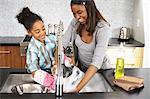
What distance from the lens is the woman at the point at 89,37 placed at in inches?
61.5

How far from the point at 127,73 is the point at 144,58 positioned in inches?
43.2

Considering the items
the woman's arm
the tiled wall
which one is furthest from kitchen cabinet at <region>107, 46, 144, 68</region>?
the woman's arm

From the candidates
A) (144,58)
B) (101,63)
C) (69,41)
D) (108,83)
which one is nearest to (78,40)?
(69,41)

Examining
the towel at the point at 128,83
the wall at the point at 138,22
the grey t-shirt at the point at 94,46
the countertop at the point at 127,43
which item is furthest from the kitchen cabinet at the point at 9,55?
the towel at the point at 128,83

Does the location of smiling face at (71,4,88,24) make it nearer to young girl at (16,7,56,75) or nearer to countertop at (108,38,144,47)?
young girl at (16,7,56,75)

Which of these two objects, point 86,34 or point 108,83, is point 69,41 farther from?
point 108,83

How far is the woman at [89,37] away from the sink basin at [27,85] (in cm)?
6

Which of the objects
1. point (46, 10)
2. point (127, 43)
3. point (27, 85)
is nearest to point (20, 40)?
point (46, 10)

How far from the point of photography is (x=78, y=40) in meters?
1.62

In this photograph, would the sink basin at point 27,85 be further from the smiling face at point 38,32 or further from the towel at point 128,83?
the smiling face at point 38,32

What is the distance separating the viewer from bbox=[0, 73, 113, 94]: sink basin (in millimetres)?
1335

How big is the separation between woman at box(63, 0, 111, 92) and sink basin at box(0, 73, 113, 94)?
58 millimetres

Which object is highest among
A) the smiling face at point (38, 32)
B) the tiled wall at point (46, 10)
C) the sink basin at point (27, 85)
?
the tiled wall at point (46, 10)

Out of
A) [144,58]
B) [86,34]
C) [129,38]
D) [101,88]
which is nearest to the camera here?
[101,88]
